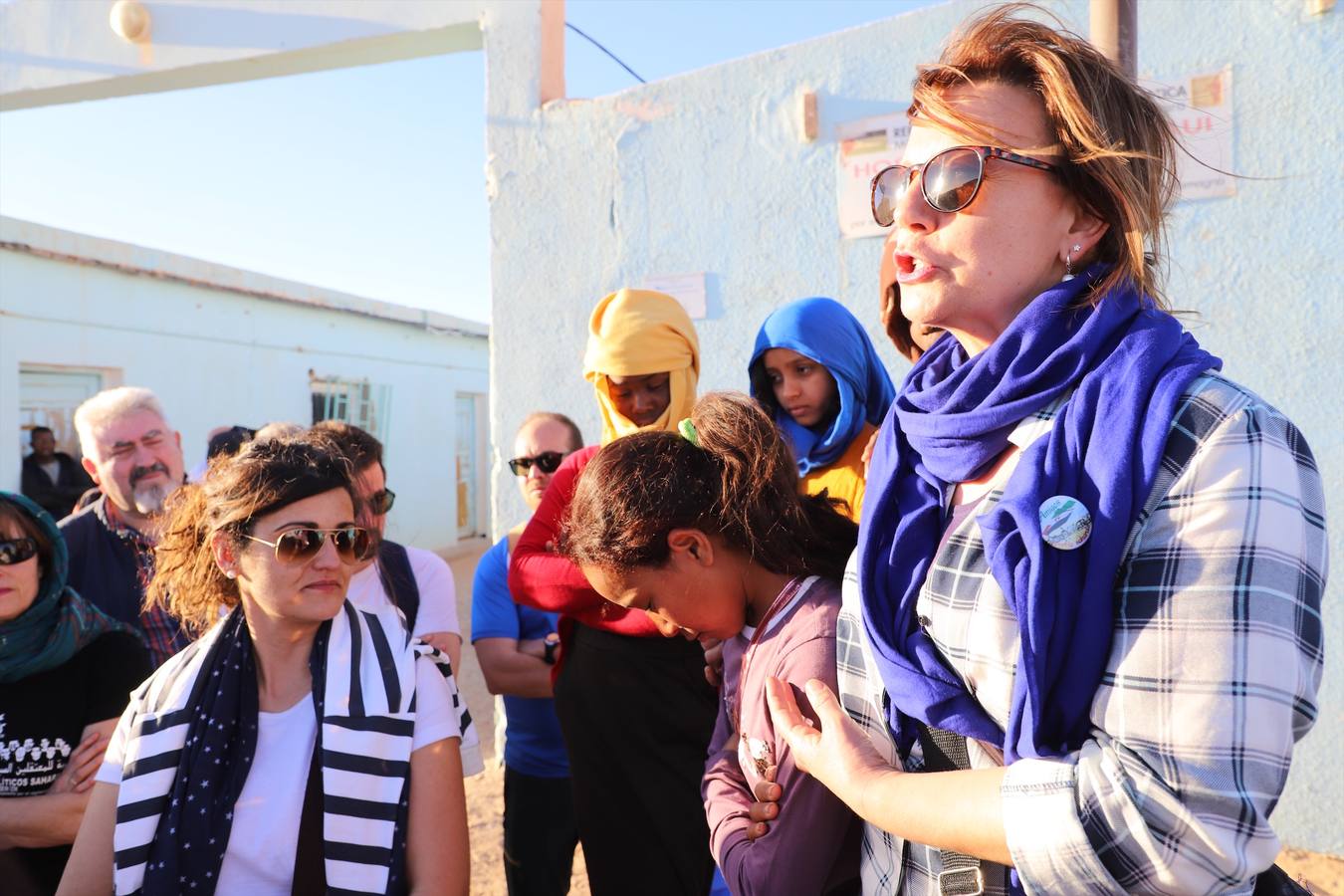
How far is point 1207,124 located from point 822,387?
2279 mm

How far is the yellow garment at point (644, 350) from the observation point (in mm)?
2926

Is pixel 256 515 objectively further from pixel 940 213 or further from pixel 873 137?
pixel 873 137

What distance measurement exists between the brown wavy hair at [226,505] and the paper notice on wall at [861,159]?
2.86 m

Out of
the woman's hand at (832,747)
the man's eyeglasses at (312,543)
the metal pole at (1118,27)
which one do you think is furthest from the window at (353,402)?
the woman's hand at (832,747)

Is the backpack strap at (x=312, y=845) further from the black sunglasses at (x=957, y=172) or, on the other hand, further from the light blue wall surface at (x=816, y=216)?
the light blue wall surface at (x=816, y=216)

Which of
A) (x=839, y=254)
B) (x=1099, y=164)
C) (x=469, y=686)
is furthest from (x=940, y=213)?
(x=469, y=686)

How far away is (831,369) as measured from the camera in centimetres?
269

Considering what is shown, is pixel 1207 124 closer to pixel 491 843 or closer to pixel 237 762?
pixel 237 762

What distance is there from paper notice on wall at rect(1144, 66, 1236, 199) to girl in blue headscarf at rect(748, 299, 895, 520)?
1.96m

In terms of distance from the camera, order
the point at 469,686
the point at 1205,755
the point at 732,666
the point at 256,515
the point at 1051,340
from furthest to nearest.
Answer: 1. the point at 469,686
2. the point at 256,515
3. the point at 732,666
4. the point at 1051,340
5. the point at 1205,755

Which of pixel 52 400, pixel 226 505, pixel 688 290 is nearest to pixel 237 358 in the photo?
pixel 52 400

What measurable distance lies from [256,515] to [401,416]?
13.6m

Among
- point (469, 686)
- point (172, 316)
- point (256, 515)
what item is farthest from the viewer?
point (172, 316)

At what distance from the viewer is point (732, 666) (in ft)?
6.10
